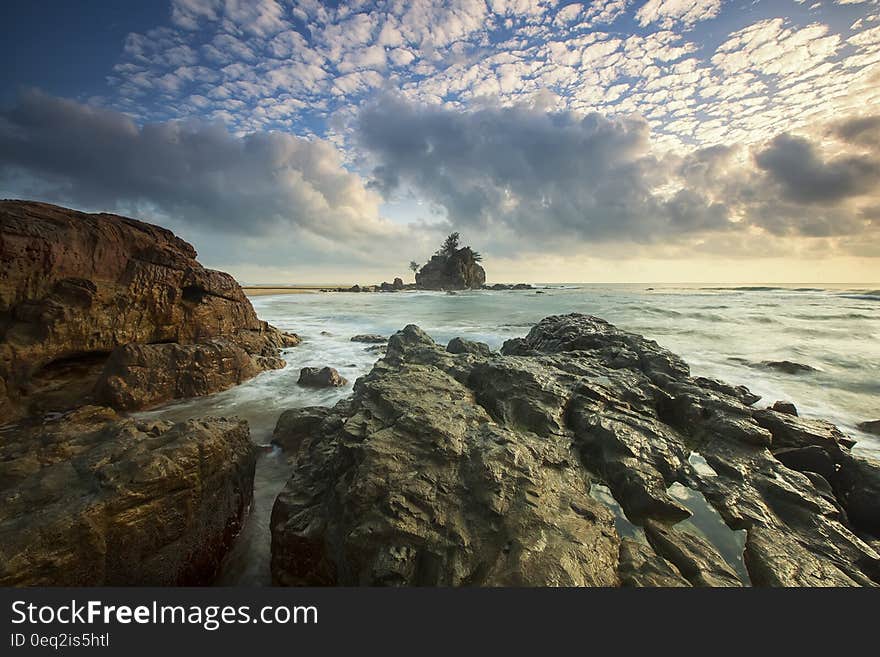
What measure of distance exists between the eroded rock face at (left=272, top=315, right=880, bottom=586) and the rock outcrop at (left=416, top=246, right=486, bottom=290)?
7859 cm

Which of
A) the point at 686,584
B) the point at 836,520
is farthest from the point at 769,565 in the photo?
the point at 836,520

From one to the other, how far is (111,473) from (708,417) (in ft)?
24.8

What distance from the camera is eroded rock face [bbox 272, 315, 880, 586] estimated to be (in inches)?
96.2

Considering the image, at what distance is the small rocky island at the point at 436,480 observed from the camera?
97.5 inches

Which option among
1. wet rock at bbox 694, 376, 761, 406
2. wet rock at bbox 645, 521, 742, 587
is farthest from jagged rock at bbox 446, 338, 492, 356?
wet rock at bbox 645, 521, 742, 587

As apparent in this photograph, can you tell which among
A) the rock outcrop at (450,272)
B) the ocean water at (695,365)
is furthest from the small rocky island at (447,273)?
the ocean water at (695,365)

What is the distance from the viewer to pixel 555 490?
2996mm

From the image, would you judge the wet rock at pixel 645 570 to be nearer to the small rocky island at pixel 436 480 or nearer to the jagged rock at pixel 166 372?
the small rocky island at pixel 436 480

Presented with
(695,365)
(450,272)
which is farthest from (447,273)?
(695,365)

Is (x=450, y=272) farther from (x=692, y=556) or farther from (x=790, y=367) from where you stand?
(x=692, y=556)

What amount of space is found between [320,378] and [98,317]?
493 centimetres

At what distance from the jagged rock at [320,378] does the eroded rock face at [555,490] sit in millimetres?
3833

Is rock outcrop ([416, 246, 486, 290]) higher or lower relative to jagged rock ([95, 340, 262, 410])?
higher

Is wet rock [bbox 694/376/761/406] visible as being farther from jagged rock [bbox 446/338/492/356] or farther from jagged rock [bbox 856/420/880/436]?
jagged rock [bbox 446/338/492/356]
